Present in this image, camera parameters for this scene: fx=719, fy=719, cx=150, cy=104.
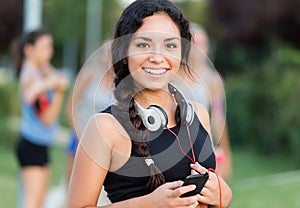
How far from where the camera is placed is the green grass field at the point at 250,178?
834cm

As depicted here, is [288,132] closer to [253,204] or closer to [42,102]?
[253,204]

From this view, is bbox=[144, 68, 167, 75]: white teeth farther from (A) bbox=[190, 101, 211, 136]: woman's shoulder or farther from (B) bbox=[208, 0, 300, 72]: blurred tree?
(B) bbox=[208, 0, 300, 72]: blurred tree

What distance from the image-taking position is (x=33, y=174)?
5.90 m

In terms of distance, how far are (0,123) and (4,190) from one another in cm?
699

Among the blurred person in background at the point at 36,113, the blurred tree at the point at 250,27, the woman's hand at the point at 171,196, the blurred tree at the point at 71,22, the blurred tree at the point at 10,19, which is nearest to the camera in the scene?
the woman's hand at the point at 171,196

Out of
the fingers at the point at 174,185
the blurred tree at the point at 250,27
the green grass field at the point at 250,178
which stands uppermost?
the blurred tree at the point at 250,27

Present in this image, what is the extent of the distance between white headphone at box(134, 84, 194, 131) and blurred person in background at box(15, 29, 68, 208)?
3.45 meters

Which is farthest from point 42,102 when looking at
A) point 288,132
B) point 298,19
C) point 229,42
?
point 229,42

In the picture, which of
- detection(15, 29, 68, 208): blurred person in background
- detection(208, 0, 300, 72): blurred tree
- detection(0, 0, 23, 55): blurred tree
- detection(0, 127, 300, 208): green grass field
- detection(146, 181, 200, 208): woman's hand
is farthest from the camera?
detection(0, 0, 23, 55): blurred tree

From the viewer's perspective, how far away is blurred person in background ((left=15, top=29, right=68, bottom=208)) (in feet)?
19.4

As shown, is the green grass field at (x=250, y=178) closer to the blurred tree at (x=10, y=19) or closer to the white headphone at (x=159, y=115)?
the white headphone at (x=159, y=115)

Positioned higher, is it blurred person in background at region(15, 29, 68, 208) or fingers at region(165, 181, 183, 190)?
blurred person in background at region(15, 29, 68, 208)

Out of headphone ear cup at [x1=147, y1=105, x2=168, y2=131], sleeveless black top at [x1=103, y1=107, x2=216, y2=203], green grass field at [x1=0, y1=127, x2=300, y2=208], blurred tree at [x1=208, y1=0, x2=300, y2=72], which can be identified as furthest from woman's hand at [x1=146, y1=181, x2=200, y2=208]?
blurred tree at [x1=208, y1=0, x2=300, y2=72]

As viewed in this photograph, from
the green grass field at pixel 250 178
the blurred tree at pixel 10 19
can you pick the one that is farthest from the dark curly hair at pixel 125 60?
the blurred tree at pixel 10 19
